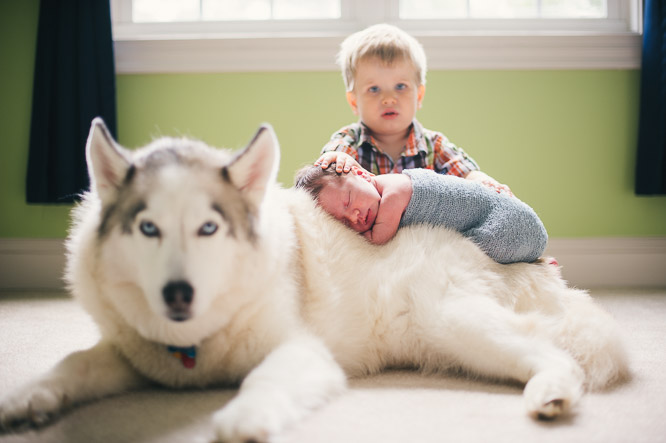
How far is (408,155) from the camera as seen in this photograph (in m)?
2.45

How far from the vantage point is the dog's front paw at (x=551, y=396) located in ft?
4.00

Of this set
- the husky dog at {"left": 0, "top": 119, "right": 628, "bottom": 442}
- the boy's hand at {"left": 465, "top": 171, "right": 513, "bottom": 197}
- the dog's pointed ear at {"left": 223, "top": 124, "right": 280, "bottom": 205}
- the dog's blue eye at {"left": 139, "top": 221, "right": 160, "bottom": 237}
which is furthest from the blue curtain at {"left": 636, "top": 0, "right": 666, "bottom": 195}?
the dog's blue eye at {"left": 139, "top": 221, "right": 160, "bottom": 237}

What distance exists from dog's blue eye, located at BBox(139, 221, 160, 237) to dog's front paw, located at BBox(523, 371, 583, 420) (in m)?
0.92

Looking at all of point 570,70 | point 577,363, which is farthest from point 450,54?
point 577,363

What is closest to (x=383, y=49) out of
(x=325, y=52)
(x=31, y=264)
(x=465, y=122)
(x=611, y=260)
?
(x=325, y=52)

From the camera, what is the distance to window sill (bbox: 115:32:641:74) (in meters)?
3.13

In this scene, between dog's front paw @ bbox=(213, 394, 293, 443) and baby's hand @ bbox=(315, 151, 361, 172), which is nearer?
dog's front paw @ bbox=(213, 394, 293, 443)

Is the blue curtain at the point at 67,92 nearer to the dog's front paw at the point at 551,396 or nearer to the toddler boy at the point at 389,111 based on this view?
the toddler boy at the point at 389,111

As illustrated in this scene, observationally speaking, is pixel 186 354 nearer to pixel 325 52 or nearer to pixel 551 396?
pixel 551 396

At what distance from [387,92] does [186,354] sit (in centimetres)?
146

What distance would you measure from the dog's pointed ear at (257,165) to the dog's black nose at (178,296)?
0.97 ft

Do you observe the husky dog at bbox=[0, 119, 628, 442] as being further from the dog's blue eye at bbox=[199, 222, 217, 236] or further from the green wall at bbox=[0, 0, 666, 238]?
the green wall at bbox=[0, 0, 666, 238]

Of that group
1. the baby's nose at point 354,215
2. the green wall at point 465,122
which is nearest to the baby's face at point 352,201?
the baby's nose at point 354,215

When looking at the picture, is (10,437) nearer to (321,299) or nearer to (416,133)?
(321,299)
